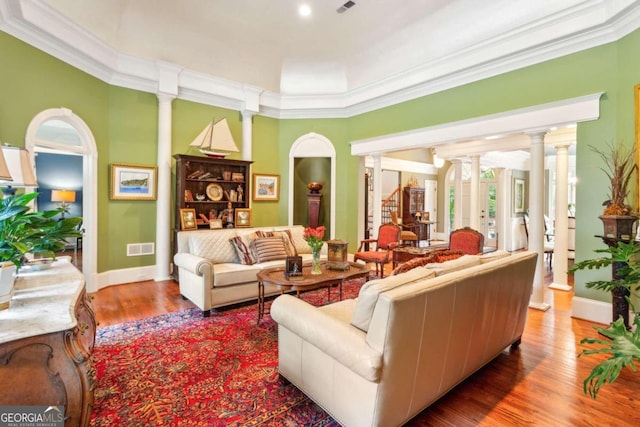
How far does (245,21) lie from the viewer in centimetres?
489

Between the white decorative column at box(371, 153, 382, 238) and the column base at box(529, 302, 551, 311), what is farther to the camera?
the white decorative column at box(371, 153, 382, 238)

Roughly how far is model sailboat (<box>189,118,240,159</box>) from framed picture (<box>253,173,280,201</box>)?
3.76 ft

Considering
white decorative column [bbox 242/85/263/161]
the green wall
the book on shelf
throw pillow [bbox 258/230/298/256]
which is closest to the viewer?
the green wall

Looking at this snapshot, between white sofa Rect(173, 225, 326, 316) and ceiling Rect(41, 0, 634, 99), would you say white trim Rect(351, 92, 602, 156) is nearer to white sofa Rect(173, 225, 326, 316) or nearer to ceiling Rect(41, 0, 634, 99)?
ceiling Rect(41, 0, 634, 99)

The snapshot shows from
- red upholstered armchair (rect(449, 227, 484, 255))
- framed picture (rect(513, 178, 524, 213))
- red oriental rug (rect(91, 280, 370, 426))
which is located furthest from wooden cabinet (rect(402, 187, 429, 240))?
red oriental rug (rect(91, 280, 370, 426))

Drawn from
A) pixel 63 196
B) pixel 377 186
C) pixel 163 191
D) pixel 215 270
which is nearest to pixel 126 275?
pixel 163 191

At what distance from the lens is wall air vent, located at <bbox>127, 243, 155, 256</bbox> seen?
5.18m

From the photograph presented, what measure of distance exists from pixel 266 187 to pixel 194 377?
455cm

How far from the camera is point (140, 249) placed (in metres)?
5.27

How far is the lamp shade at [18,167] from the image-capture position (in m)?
1.98

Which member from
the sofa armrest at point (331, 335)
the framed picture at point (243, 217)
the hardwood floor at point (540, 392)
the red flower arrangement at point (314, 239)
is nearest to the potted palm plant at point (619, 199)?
the hardwood floor at point (540, 392)

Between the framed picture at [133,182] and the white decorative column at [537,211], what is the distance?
5.78 m

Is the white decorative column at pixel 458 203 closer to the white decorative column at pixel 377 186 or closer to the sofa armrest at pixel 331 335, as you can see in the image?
the white decorative column at pixel 377 186

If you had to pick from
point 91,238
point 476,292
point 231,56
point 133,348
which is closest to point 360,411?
point 476,292
